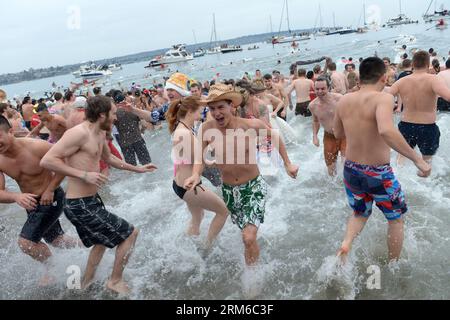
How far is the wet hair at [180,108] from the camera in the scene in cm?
367

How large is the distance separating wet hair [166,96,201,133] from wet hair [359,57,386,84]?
1557 mm

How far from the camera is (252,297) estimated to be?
11.0ft

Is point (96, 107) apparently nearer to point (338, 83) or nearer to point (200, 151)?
point (200, 151)

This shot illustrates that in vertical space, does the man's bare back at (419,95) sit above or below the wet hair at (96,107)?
below

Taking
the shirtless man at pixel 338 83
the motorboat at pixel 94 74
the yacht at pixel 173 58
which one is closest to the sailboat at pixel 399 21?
the yacht at pixel 173 58

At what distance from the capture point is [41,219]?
11.6ft

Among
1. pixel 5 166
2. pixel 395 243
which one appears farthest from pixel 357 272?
pixel 5 166

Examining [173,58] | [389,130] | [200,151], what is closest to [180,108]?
[200,151]

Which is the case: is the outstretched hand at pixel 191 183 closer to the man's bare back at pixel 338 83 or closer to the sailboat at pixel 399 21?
the man's bare back at pixel 338 83

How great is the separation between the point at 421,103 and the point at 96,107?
3914mm

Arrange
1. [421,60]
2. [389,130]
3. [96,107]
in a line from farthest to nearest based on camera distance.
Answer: [421,60], [96,107], [389,130]

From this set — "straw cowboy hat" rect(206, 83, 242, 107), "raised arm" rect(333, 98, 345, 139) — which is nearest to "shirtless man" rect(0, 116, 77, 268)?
"straw cowboy hat" rect(206, 83, 242, 107)
